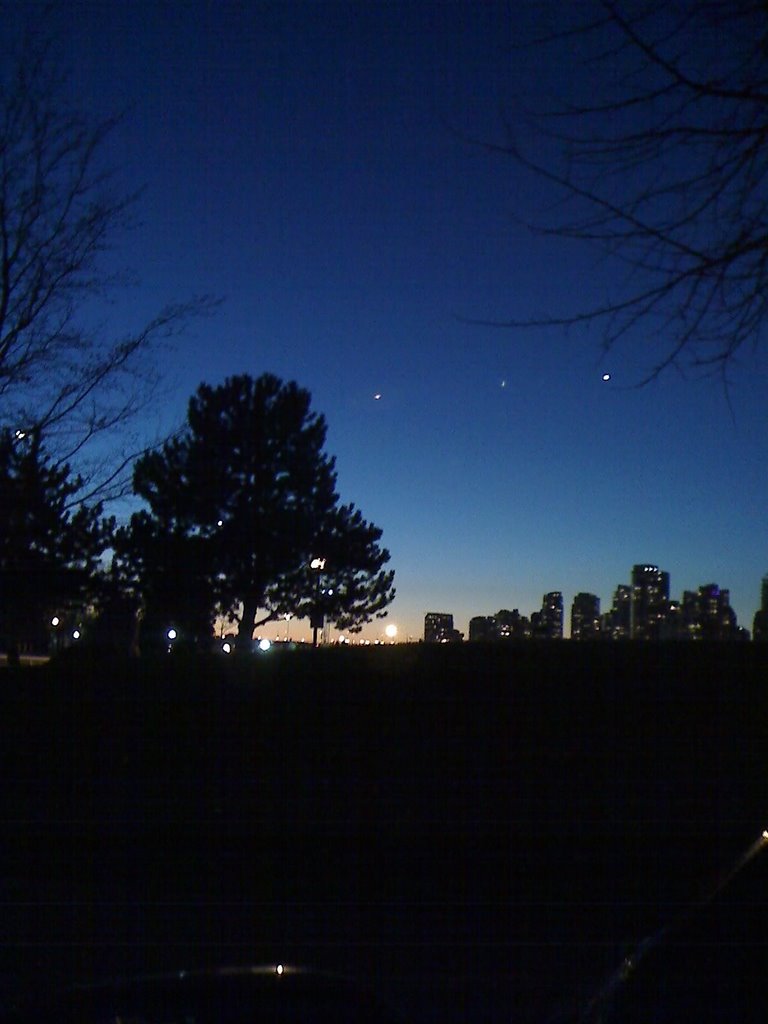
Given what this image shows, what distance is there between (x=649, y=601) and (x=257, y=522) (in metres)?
17.4

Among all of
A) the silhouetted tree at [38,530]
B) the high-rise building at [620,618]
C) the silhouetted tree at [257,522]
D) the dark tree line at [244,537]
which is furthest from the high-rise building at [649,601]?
the silhouetted tree at [257,522]

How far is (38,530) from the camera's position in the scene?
9742 mm

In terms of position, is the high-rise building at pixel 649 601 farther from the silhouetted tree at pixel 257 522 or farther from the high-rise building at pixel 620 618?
the silhouetted tree at pixel 257 522

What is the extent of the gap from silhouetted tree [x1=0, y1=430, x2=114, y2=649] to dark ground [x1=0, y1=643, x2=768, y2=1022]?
4.73 feet

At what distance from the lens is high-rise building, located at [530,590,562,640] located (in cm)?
1355

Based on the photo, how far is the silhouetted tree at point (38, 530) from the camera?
917 cm

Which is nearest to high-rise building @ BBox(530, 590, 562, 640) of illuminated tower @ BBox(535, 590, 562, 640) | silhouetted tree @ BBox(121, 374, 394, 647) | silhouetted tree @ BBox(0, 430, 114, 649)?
illuminated tower @ BBox(535, 590, 562, 640)

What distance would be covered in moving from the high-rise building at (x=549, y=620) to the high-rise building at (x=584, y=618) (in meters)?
0.25

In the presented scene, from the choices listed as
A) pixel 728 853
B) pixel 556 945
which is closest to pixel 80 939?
pixel 556 945

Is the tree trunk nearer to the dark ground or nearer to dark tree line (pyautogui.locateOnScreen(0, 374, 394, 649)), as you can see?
dark tree line (pyautogui.locateOnScreen(0, 374, 394, 649))

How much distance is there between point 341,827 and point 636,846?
224 centimetres

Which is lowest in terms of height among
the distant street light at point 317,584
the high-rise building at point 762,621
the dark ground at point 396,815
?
the dark ground at point 396,815

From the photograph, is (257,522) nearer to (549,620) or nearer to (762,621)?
(549,620)

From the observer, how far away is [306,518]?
93.8 ft
